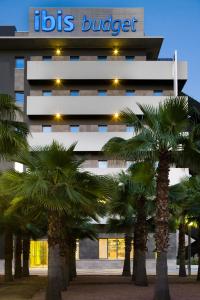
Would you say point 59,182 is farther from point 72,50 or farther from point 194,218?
point 72,50

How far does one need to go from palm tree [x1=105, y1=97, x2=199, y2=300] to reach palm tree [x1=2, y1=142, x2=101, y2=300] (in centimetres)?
216

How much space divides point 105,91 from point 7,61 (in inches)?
508

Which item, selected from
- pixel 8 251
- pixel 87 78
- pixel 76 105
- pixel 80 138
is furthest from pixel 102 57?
pixel 8 251

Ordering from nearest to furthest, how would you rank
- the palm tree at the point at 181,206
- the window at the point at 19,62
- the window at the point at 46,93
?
the palm tree at the point at 181,206
the window at the point at 46,93
the window at the point at 19,62

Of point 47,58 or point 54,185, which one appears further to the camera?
point 47,58

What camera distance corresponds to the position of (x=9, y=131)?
2470 cm

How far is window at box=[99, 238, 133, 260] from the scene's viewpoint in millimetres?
75688

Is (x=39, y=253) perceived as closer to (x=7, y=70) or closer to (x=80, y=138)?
(x=80, y=138)

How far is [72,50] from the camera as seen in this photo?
Result: 76062 millimetres

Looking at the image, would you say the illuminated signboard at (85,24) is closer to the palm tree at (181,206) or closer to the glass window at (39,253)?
the glass window at (39,253)

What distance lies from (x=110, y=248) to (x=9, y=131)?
174ft

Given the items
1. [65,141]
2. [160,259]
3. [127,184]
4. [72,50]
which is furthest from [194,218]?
[72,50]

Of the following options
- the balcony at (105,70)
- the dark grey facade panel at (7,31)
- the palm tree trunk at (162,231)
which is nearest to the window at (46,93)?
the balcony at (105,70)

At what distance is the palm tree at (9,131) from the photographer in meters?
24.6
